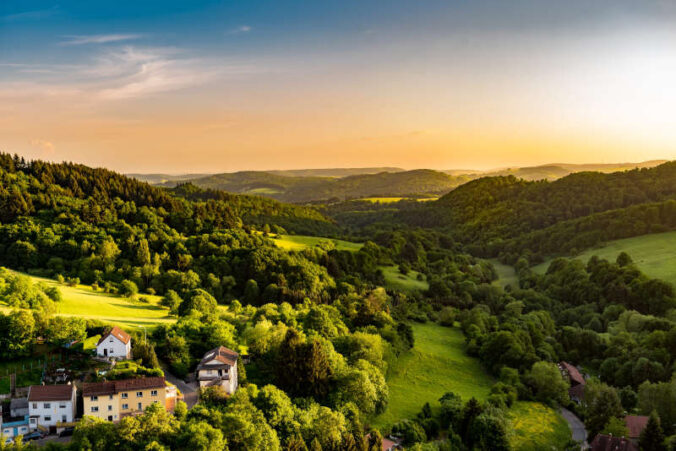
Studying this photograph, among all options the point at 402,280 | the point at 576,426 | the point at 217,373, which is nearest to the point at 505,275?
the point at 402,280

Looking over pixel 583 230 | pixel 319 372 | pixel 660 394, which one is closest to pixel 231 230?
pixel 319 372

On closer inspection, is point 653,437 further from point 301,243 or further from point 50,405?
point 301,243

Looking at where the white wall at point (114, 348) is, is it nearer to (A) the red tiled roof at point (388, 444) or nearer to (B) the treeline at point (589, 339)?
(A) the red tiled roof at point (388, 444)

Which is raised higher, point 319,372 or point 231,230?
point 231,230

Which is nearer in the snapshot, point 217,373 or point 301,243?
point 217,373

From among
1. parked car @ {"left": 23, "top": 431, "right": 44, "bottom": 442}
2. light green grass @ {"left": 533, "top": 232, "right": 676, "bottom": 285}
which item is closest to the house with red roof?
light green grass @ {"left": 533, "top": 232, "right": 676, "bottom": 285}

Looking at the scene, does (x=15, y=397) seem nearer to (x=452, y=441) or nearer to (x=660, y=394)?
(x=452, y=441)
